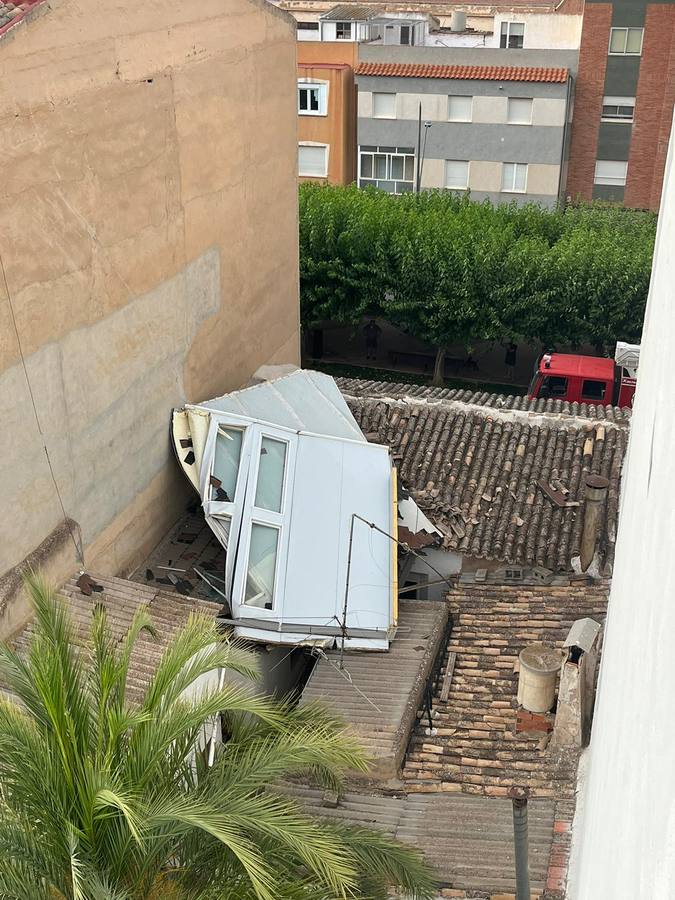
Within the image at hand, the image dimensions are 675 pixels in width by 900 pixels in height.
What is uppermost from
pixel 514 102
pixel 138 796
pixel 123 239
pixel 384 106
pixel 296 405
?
pixel 123 239

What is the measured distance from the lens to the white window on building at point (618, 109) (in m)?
36.5

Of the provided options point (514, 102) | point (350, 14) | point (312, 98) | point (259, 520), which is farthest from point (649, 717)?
point (350, 14)

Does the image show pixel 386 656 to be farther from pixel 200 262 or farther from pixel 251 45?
pixel 251 45

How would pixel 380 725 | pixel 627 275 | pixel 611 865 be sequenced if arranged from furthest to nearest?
pixel 627 275, pixel 380 725, pixel 611 865

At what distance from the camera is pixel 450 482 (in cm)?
1594

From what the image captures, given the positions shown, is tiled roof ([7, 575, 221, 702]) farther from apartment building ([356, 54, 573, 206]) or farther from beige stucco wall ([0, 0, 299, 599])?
apartment building ([356, 54, 573, 206])

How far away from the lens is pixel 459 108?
3603 cm

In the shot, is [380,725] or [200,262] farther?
[200,262]

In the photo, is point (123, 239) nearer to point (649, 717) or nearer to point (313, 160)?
point (649, 717)

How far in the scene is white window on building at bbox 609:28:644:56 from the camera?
117 ft

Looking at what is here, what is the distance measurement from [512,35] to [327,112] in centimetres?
1161

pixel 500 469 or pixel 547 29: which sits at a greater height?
pixel 547 29

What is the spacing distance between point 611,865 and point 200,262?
43.7 ft

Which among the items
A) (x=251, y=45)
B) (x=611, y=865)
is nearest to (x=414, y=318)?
(x=251, y=45)
